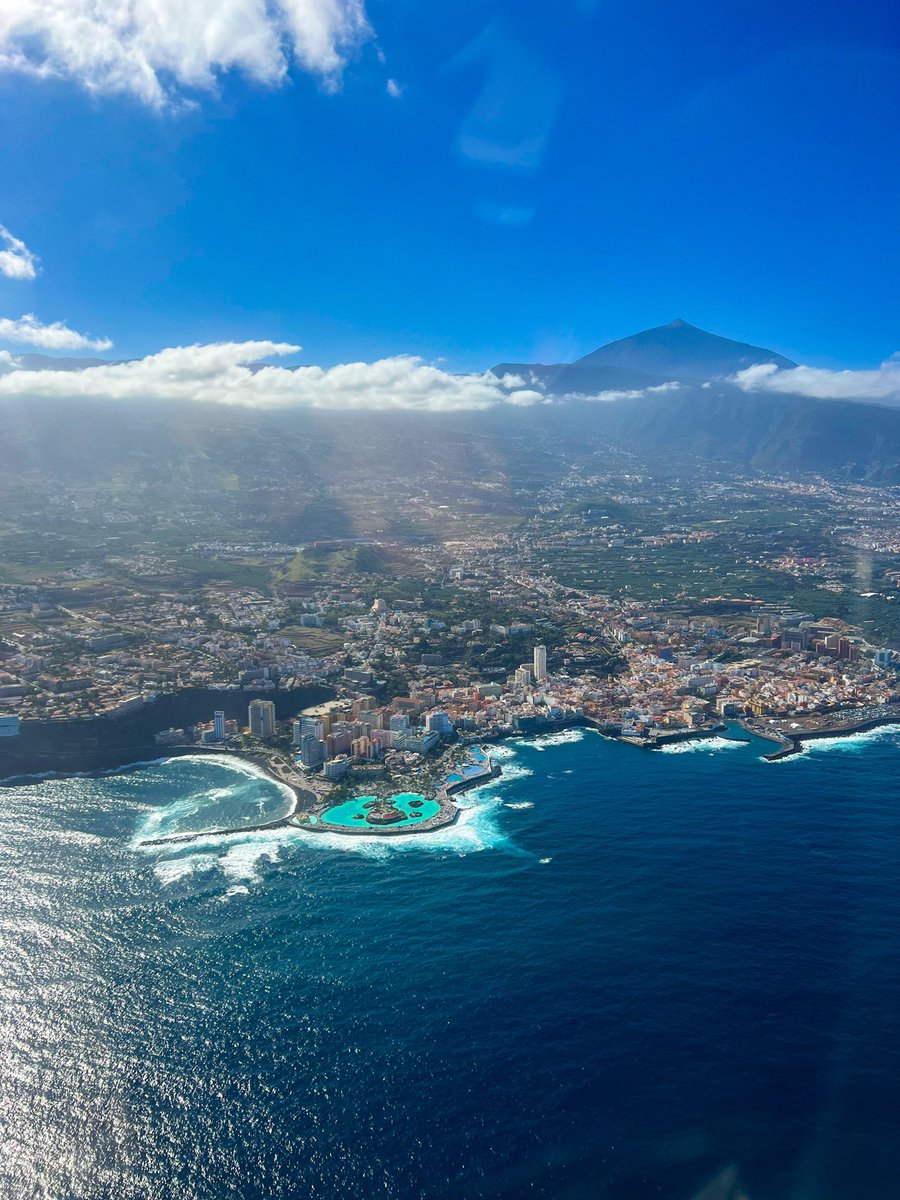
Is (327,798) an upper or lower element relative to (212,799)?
lower

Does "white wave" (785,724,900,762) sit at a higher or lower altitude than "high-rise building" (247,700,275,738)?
lower

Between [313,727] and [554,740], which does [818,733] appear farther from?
[313,727]

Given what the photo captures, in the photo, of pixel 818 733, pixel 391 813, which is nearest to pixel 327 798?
pixel 391 813

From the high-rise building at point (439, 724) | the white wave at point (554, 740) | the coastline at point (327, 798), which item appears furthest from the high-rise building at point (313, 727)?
the white wave at point (554, 740)

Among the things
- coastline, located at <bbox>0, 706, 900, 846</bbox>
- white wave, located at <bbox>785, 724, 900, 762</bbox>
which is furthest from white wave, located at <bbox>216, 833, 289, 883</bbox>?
white wave, located at <bbox>785, 724, 900, 762</bbox>

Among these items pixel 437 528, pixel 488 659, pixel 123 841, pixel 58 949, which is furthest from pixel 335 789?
pixel 437 528

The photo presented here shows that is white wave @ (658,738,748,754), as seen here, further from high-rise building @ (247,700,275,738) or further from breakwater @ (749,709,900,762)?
high-rise building @ (247,700,275,738)
